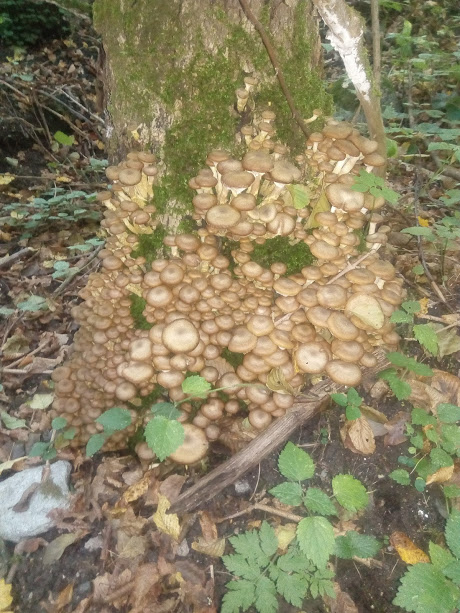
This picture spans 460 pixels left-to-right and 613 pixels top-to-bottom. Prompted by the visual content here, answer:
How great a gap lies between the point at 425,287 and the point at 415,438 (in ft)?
5.75

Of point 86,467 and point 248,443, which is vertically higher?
point 248,443

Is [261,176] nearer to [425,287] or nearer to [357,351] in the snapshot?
[357,351]

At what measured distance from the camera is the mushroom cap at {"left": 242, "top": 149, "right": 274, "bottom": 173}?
109 inches

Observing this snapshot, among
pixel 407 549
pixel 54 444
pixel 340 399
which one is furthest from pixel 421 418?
pixel 54 444

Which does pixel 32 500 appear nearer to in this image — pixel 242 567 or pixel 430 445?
pixel 242 567

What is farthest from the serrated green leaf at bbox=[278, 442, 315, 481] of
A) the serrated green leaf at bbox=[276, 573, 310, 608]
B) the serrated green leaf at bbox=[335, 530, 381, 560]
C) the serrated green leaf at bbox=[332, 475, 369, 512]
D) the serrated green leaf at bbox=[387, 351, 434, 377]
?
the serrated green leaf at bbox=[387, 351, 434, 377]

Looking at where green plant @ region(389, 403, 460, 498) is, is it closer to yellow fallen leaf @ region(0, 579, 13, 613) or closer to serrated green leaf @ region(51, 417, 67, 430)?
serrated green leaf @ region(51, 417, 67, 430)

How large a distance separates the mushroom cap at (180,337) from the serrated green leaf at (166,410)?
400mm

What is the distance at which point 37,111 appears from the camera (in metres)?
8.72

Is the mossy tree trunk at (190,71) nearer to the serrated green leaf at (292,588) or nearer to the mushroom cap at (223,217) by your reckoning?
the mushroom cap at (223,217)

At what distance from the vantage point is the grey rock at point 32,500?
2.96 meters

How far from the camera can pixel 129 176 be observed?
114 inches

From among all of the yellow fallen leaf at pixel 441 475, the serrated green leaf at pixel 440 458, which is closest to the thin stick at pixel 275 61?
the serrated green leaf at pixel 440 458

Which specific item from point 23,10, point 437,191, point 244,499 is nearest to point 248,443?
point 244,499
